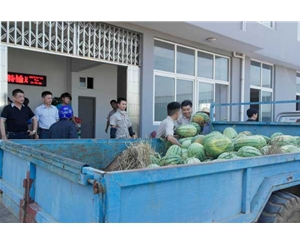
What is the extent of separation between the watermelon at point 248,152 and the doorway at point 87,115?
8.17 metres

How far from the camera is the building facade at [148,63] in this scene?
6.30 metres

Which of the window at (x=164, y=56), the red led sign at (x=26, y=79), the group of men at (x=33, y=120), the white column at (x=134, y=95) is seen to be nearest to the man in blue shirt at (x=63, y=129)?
the group of men at (x=33, y=120)

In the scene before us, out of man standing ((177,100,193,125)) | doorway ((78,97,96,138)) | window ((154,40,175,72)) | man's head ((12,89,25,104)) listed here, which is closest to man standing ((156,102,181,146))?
man standing ((177,100,193,125))

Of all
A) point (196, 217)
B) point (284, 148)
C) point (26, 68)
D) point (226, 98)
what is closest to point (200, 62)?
point (226, 98)

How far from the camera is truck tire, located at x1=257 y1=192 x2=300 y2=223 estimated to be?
8.13 feet

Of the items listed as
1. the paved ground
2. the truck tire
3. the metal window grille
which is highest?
the metal window grille

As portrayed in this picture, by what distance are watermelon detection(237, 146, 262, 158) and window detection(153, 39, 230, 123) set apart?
5.38 metres

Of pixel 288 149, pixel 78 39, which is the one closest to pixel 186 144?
pixel 288 149

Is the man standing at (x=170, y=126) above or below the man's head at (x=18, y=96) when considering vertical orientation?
below

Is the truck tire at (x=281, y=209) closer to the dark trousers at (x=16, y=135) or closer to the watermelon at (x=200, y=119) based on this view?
the watermelon at (x=200, y=119)

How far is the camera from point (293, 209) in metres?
2.60

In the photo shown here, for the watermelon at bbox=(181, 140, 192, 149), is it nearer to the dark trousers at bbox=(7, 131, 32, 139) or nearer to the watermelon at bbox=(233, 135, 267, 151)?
the watermelon at bbox=(233, 135, 267, 151)

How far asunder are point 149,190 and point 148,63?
20.7ft

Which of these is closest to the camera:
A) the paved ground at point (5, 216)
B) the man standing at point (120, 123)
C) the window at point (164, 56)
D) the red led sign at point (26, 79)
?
the paved ground at point (5, 216)
